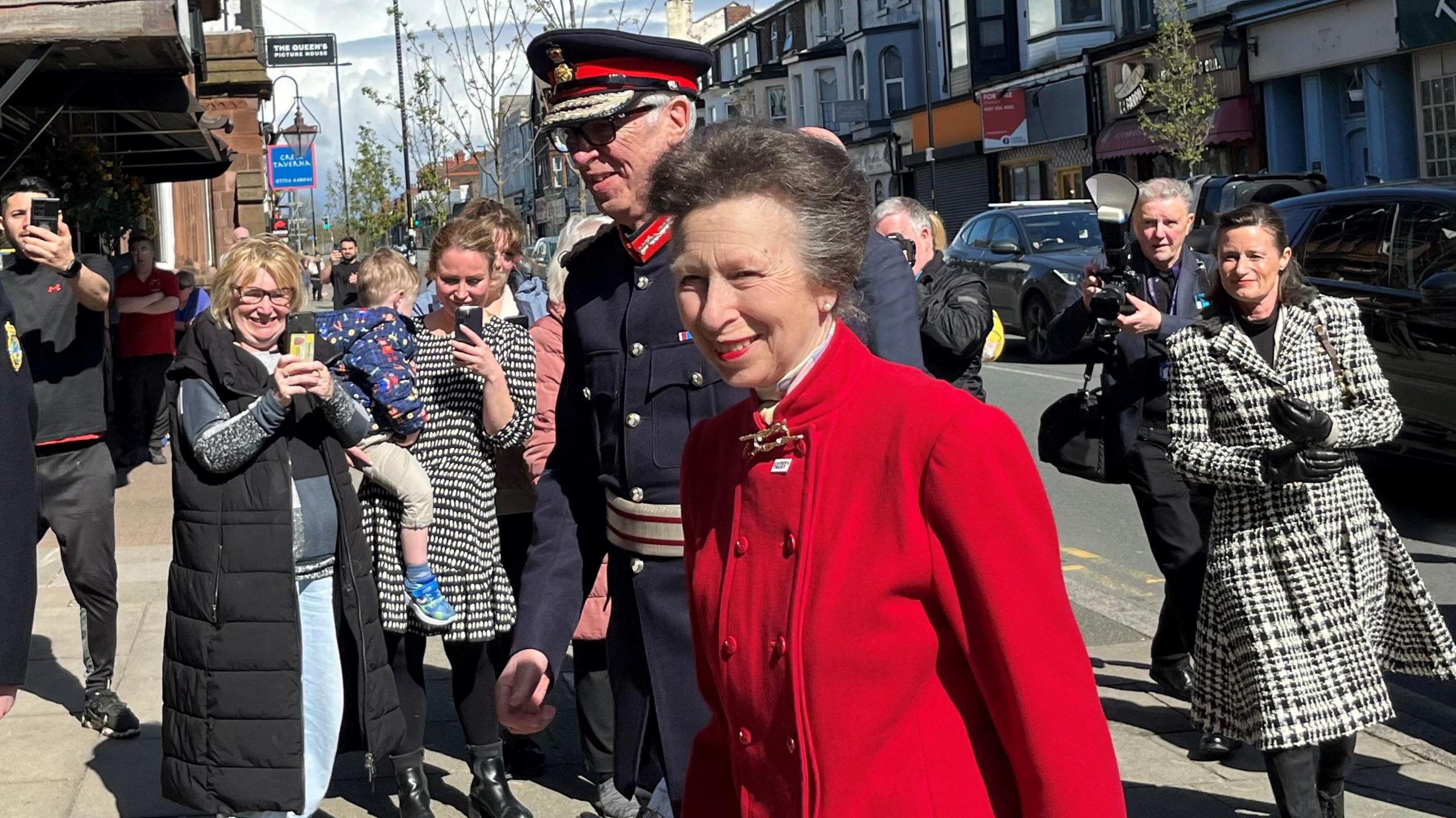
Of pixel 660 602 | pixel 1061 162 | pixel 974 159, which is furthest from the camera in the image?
pixel 974 159

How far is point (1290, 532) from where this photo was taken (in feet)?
15.6

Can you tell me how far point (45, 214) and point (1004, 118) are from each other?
36.0m

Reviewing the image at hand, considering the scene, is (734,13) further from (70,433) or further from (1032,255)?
(70,433)

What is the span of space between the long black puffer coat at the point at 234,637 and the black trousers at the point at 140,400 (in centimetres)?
921

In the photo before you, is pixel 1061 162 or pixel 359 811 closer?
pixel 359 811

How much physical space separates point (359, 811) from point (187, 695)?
104 centimetres

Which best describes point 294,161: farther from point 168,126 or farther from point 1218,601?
point 1218,601

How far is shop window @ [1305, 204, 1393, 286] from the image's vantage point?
406 inches

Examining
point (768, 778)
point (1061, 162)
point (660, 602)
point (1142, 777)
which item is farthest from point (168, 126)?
point (1061, 162)

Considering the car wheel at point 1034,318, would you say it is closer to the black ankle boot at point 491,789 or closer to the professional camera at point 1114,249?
the professional camera at point 1114,249

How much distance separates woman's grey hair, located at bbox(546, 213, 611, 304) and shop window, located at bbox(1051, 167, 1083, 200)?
29949mm

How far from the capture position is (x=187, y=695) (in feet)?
15.3

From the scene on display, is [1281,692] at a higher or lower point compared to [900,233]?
lower

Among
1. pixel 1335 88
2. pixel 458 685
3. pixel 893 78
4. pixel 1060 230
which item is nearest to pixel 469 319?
pixel 458 685
